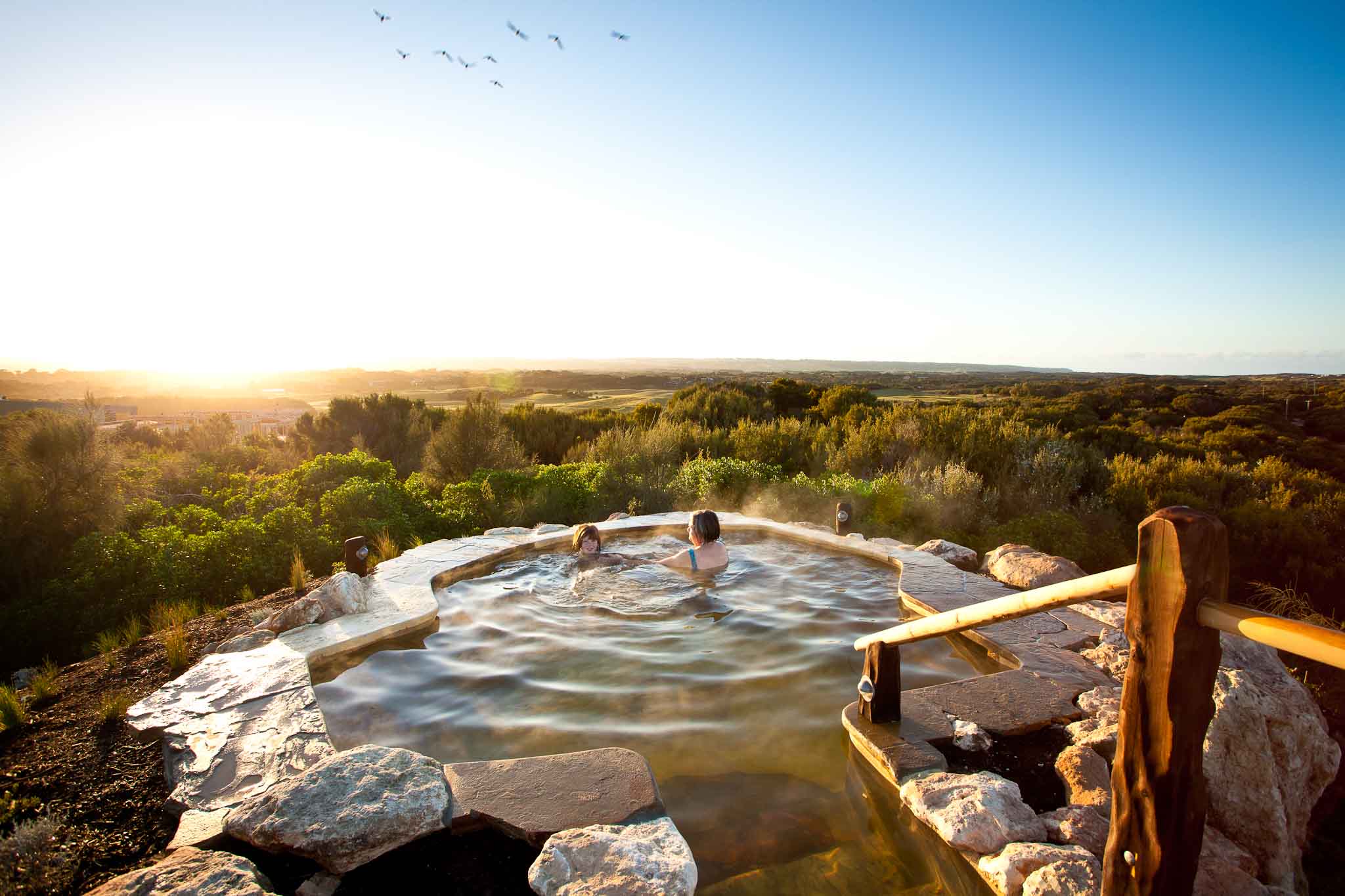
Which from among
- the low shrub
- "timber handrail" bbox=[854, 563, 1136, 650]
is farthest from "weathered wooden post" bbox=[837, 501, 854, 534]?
the low shrub

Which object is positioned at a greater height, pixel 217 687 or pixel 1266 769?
pixel 1266 769

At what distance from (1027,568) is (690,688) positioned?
3.29 m

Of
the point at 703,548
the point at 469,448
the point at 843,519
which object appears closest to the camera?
the point at 703,548

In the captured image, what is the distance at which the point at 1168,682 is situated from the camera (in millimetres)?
1726

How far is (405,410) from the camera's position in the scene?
641 inches

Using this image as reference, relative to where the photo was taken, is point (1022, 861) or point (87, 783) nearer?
point (1022, 861)

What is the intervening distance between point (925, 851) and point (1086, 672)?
1.85 meters

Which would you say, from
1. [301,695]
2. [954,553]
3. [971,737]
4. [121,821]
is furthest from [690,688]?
[954,553]

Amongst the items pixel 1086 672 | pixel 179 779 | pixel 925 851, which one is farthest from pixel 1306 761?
pixel 179 779

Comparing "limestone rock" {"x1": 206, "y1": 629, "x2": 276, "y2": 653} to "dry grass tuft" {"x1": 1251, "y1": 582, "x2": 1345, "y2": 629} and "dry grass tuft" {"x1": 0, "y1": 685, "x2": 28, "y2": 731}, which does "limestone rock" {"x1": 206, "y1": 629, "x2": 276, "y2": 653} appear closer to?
"dry grass tuft" {"x1": 0, "y1": 685, "x2": 28, "y2": 731}

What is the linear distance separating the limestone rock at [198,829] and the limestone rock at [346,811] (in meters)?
0.05

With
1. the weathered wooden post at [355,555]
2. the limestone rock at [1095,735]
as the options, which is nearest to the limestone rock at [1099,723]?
the limestone rock at [1095,735]

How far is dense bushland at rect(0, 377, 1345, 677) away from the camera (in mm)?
6168

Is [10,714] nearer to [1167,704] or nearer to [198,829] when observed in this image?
[198,829]
